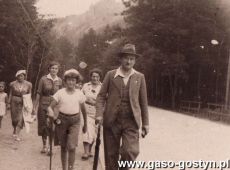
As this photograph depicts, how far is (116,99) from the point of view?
19.7 feet

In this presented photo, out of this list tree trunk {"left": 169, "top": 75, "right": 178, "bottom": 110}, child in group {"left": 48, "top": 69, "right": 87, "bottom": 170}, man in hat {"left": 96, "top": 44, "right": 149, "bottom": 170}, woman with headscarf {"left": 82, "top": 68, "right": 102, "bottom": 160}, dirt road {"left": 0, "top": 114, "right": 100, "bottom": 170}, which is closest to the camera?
man in hat {"left": 96, "top": 44, "right": 149, "bottom": 170}

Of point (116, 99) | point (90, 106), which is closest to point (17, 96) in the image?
point (90, 106)

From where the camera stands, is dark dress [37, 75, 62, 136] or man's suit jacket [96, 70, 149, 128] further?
dark dress [37, 75, 62, 136]

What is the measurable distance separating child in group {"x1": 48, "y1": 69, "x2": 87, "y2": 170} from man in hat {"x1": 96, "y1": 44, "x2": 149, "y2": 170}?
3.08ft

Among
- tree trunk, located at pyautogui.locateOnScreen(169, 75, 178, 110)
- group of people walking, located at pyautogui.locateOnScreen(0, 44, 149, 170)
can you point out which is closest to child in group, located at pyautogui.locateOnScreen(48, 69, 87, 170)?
group of people walking, located at pyautogui.locateOnScreen(0, 44, 149, 170)

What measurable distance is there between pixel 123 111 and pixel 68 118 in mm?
1301

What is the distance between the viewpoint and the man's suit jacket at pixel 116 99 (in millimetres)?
5992

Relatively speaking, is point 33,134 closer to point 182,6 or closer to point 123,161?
point 123,161

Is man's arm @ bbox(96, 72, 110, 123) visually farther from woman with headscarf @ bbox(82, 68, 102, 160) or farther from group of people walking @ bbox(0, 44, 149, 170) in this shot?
woman with headscarf @ bbox(82, 68, 102, 160)

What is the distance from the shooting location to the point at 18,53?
30438mm

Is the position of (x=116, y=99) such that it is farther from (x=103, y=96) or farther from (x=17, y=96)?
(x=17, y=96)

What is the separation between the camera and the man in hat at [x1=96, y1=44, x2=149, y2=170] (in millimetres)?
5969

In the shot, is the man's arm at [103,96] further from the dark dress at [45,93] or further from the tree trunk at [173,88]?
the tree trunk at [173,88]

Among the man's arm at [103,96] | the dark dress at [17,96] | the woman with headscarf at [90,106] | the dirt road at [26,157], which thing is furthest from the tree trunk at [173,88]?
the man's arm at [103,96]
